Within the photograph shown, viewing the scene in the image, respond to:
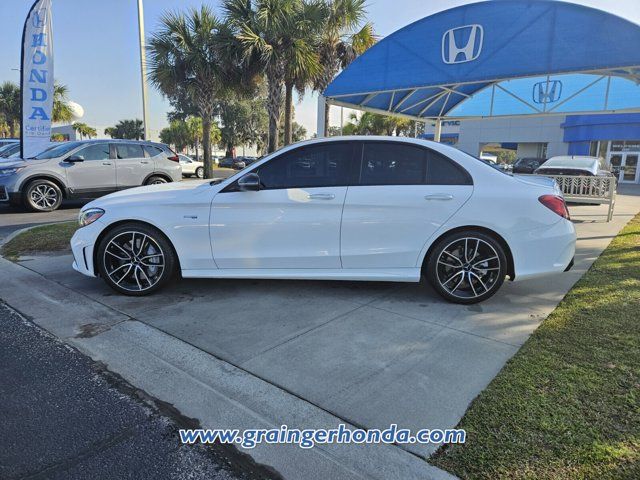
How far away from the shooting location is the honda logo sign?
10.9 m

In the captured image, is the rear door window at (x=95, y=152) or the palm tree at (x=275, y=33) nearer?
the rear door window at (x=95, y=152)

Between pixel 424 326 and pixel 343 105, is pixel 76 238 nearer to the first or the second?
pixel 424 326

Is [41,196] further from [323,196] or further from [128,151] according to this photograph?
[323,196]

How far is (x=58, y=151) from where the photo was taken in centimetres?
1018

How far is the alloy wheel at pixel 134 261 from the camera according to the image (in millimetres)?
4340

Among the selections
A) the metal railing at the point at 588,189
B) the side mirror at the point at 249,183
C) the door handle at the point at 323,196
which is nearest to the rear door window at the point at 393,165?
the door handle at the point at 323,196

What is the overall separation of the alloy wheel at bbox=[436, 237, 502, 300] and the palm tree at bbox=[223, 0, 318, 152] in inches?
507

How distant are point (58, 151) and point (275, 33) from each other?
8516 millimetres

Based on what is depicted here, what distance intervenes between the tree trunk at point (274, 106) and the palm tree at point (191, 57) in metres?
1.97

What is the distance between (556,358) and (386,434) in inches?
61.9

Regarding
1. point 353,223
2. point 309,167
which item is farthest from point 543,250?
point 309,167

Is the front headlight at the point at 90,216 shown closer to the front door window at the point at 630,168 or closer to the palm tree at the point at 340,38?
Answer: the palm tree at the point at 340,38

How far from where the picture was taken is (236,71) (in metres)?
17.0

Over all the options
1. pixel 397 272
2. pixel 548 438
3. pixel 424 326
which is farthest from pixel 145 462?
pixel 397 272
